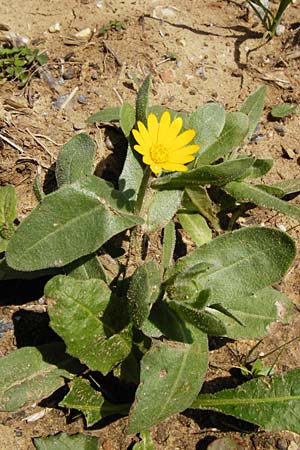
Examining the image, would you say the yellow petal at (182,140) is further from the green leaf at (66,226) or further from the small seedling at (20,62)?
the small seedling at (20,62)

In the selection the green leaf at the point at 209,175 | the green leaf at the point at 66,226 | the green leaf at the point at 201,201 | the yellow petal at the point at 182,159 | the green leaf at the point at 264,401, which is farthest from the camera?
the green leaf at the point at 201,201

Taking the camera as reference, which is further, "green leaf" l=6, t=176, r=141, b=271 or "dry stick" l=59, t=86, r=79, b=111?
"dry stick" l=59, t=86, r=79, b=111

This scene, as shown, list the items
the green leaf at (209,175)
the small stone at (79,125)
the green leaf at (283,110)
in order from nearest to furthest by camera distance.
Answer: the green leaf at (209,175)
the small stone at (79,125)
the green leaf at (283,110)

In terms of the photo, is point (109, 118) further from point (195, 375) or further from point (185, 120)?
point (195, 375)

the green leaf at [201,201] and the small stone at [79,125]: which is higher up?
the green leaf at [201,201]

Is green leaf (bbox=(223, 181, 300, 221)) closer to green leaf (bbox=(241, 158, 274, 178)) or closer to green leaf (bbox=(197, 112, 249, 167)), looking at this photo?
green leaf (bbox=(241, 158, 274, 178))

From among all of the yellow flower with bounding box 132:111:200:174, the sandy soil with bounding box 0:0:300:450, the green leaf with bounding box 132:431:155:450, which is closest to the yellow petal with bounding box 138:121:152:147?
the yellow flower with bounding box 132:111:200:174

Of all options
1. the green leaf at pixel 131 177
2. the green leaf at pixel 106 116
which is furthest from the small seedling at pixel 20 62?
the green leaf at pixel 131 177
